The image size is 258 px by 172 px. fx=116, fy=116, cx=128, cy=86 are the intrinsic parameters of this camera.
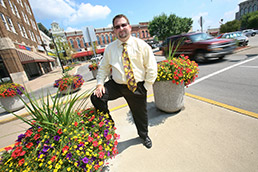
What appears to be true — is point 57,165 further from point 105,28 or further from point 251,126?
point 105,28

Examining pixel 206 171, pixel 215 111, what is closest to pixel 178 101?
pixel 215 111

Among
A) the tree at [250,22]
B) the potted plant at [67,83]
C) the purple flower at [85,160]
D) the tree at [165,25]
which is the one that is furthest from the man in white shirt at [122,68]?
the tree at [250,22]

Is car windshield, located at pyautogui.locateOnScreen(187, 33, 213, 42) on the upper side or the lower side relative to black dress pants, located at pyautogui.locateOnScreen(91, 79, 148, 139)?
upper

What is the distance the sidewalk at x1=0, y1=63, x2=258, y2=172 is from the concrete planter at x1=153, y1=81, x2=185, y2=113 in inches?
8.3

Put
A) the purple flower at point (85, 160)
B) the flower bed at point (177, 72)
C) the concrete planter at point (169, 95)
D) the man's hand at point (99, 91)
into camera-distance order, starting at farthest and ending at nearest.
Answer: the concrete planter at point (169, 95) → the flower bed at point (177, 72) → the man's hand at point (99, 91) → the purple flower at point (85, 160)

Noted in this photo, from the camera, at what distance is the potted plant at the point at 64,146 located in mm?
1180

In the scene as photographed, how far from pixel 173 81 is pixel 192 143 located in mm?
1129

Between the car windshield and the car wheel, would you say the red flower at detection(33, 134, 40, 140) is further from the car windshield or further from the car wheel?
the car windshield

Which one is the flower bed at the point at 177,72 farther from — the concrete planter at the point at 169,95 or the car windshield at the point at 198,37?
the car windshield at the point at 198,37

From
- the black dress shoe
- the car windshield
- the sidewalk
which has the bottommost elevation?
the sidewalk

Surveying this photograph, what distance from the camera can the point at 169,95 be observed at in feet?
8.25

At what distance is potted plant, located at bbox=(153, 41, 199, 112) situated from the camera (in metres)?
2.35

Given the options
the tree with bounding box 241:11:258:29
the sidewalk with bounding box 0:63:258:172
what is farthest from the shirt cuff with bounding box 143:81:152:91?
the tree with bounding box 241:11:258:29

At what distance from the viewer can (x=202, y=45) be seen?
6.67 meters
